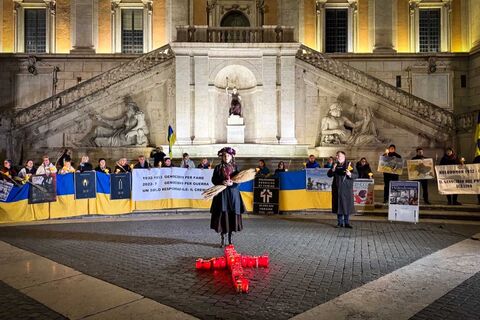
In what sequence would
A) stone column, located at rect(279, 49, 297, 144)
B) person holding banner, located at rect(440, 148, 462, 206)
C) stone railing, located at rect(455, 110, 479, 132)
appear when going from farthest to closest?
stone column, located at rect(279, 49, 297, 144)
stone railing, located at rect(455, 110, 479, 132)
person holding banner, located at rect(440, 148, 462, 206)

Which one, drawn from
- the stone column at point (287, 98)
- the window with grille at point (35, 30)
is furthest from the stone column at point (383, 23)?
the window with grille at point (35, 30)

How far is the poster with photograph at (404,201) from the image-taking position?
12.4 m

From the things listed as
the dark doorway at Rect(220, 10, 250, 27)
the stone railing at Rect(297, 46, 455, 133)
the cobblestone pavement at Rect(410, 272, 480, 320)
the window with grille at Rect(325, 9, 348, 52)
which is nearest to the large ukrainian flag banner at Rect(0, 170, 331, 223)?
the cobblestone pavement at Rect(410, 272, 480, 320)

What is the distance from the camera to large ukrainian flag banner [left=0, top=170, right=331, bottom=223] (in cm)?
1351

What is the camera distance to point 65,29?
30547 mm

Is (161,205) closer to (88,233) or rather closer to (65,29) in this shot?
(88,233)

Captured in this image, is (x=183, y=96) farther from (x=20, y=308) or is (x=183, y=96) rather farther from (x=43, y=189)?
(x=20, y=308)

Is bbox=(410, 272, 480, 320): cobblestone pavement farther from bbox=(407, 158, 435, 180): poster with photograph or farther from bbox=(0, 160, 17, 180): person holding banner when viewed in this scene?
bbox=(0, 160, 17, 180): person holding banner

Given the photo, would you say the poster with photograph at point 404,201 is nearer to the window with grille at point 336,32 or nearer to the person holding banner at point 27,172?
the person holding banner at point 27,172

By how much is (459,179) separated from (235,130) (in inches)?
469

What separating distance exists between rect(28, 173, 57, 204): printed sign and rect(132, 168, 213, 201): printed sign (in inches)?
102

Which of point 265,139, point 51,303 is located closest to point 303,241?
point 51,303

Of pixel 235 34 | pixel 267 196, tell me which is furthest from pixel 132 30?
pixel 267 196

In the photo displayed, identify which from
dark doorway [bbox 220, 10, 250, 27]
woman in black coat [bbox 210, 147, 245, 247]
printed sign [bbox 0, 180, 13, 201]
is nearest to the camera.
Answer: woman in black coat [bbox 210, 147, 245, 247]
